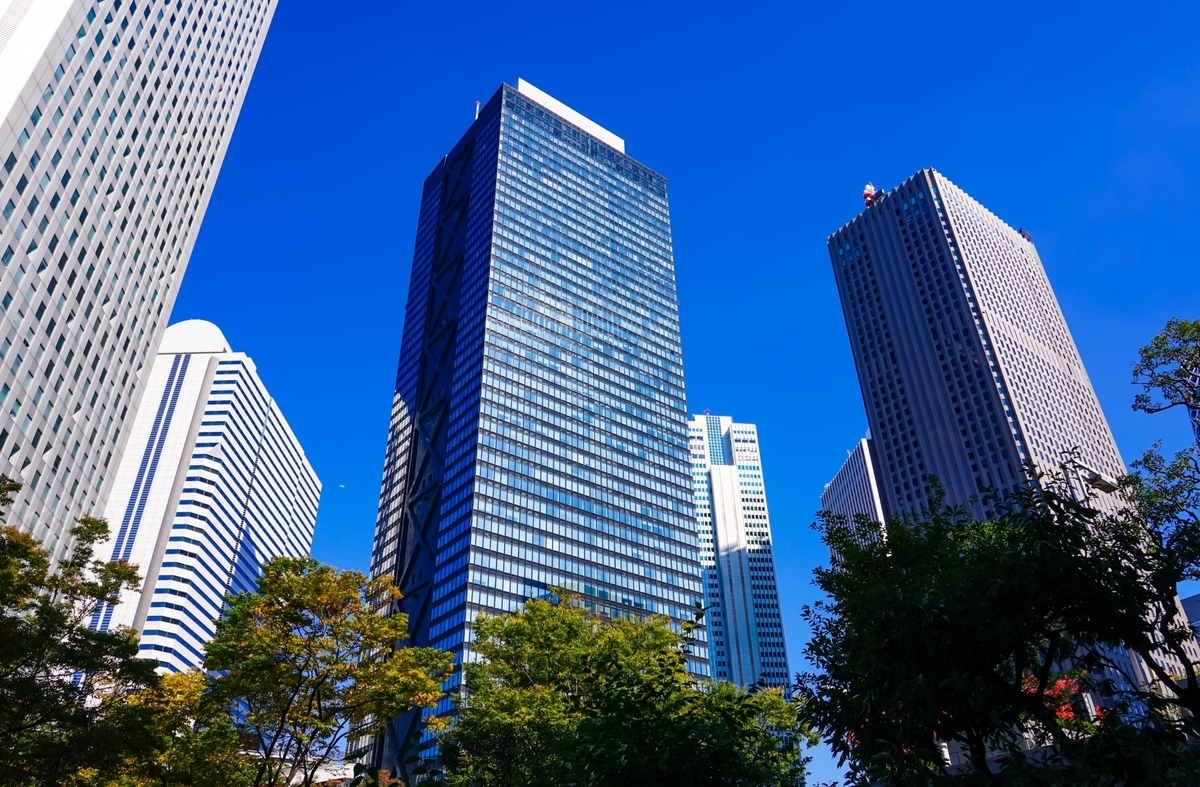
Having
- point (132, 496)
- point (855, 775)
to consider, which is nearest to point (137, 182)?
point (855, 775)

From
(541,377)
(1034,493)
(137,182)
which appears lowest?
(1034,493)

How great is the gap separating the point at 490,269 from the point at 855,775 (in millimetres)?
125481

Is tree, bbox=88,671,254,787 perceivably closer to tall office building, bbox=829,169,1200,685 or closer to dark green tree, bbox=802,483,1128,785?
dark green tree, bbox=802,483,1128,785

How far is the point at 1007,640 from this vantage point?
19.2 metres

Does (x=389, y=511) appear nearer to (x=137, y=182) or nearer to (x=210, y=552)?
(x=210, y=552)

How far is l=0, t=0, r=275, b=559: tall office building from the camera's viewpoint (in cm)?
5488

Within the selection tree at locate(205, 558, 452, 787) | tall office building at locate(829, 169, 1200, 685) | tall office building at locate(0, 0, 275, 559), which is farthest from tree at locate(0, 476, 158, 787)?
tall office building at locate(829, 169, 1200, 685)

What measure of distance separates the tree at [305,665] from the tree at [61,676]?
2.97 meters

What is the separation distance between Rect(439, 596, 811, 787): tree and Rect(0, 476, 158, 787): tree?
1075 centimetres

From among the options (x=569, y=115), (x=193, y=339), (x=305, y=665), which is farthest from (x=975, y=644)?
(x=193, y=339)

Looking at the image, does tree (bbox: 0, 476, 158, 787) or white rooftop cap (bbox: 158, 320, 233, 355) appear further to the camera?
white rooftop cap (bbox: 158, 320, 233, 355)

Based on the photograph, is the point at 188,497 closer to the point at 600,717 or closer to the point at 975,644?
the point at 600,717

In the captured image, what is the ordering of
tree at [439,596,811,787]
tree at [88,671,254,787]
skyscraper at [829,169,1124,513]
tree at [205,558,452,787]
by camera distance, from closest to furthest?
tree at [439,596,811,787] → tree at [88,671,254,787] → tree at [205,558,452,787] → skyscraper at [829,169,1124,513]

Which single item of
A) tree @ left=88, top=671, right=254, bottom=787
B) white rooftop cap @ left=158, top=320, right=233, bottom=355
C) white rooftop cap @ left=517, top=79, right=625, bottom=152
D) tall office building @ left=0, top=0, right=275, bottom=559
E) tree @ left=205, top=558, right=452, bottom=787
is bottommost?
tree @ left=88, top=671, right=254, bottom=787
